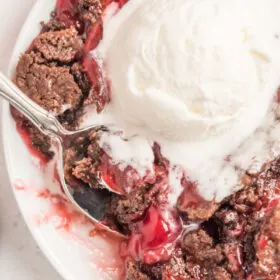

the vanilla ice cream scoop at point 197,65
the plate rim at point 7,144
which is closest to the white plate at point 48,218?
the plate rim at point 7,144

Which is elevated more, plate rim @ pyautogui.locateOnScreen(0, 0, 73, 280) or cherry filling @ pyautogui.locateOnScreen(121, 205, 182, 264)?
plate rim @ pyautogui.locateOnScreen(0, 0, 73, 280)

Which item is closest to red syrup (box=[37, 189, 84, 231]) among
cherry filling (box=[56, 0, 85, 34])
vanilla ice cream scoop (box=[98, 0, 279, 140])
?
vanilla ice cream scoop (box=[98, 0, 279, 140])

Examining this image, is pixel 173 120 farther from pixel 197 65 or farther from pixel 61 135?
pixel 61 135

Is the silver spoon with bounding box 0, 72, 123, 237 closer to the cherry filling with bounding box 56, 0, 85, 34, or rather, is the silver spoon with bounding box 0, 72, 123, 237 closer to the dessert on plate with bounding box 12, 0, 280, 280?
the dessert on plate with bounding box 12, 0, 280, 280

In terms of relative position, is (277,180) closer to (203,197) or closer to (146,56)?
(203,197)

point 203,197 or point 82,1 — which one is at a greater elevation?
point 82,1

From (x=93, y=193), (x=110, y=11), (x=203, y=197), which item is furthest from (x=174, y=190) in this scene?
(x=110, y=11)

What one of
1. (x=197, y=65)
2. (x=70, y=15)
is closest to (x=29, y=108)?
(x=70, y=15)
